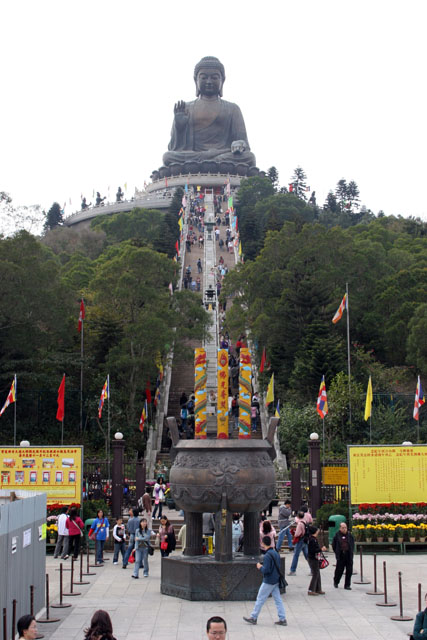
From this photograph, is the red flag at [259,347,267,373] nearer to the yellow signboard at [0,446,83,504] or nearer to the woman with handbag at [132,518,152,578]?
the yellow signboard at [0,446,83,504]

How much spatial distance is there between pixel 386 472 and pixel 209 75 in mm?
70361

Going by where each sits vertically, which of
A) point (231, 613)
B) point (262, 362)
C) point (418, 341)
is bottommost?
point (231, 613)

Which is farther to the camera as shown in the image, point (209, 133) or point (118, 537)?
point (209, 133)

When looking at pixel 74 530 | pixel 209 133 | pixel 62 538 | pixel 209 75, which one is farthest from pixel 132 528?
pixel 209 133

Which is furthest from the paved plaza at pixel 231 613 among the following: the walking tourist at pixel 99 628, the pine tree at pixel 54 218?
the pine tree at pixel 54 218

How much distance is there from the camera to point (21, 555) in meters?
11.3

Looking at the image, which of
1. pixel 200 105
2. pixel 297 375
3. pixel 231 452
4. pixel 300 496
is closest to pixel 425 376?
pixel 297 375

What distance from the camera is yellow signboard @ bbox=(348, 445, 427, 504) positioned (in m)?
19.6

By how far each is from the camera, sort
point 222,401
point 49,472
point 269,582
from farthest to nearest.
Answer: point 49,472 → point 222,401 → point 269,582

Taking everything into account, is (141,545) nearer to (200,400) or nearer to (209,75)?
(200,400)

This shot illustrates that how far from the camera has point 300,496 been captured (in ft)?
75.0

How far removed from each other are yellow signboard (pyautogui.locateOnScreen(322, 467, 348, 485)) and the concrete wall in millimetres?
11048

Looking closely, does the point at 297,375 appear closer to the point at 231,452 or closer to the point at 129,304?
the point at 129,304

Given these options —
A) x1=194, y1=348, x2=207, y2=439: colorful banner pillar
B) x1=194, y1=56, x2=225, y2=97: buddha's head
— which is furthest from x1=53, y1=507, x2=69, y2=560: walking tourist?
x1=194, y1=56, x2=225, y2=97: buddha's head
